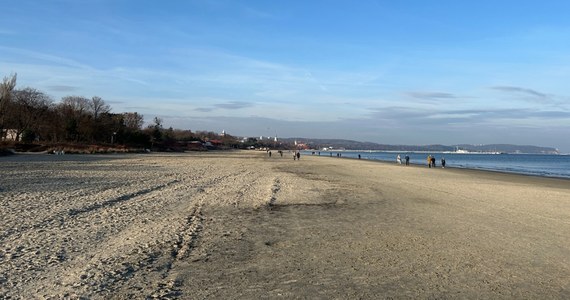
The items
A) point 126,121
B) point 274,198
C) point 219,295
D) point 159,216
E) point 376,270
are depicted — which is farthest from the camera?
point 126,121

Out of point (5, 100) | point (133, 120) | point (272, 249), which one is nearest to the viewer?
point (272, 249)

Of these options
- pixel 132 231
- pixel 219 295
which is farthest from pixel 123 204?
pixel 219 295

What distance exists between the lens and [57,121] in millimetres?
79938

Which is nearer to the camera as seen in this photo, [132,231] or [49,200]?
[132,231]

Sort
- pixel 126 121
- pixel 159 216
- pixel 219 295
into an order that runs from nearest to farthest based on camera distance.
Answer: pixel 219 295, pixel 159 216, pixel 126 121

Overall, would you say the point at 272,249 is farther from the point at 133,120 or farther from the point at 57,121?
the point at 133,120

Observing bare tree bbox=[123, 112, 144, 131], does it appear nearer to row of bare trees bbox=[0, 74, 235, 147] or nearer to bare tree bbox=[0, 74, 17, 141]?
row of bare trees bbox=[0, 74, 235, 147]

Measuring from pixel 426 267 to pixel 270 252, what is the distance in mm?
2407

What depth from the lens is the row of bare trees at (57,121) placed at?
69312 mm

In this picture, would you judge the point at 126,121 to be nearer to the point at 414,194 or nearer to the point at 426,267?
the point at 414,194

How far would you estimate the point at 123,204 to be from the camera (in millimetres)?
12758

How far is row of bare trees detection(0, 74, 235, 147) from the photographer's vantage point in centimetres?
6931

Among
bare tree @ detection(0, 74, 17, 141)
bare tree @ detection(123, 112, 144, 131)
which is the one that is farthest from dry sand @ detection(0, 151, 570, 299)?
bare tree @ detection(123, 112, 144, 131)

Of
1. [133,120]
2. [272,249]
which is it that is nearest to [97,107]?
[133,120]
